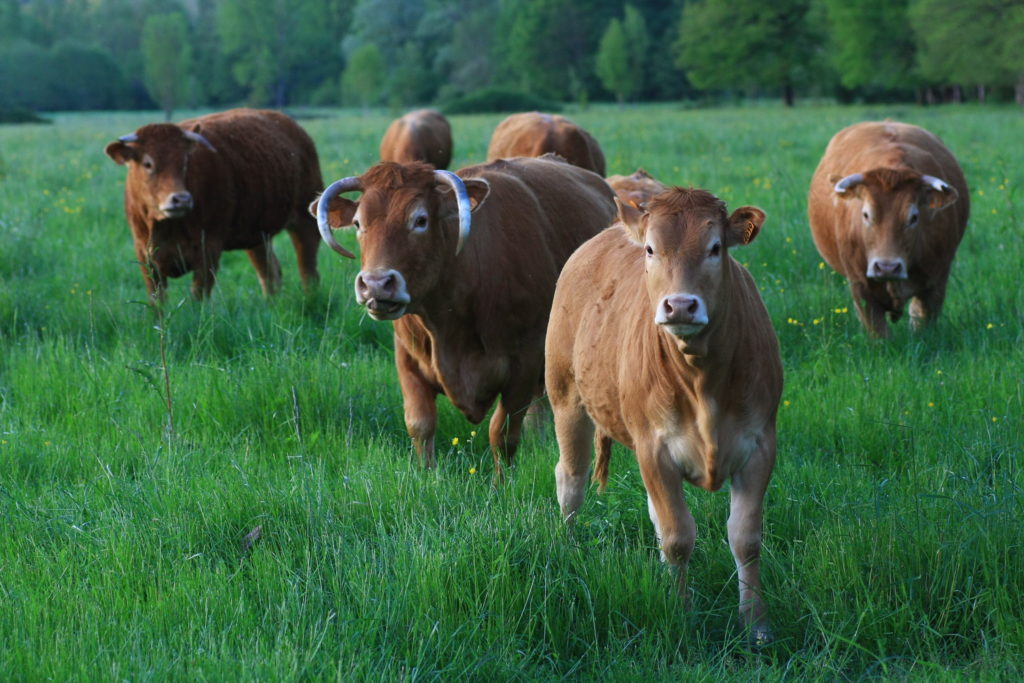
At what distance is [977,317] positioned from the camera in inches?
277

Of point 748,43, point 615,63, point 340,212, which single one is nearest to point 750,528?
point 340,212

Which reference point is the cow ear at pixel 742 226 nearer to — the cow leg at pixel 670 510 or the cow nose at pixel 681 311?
the cow nose at pixel 681 311

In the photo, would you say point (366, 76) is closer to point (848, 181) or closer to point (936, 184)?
point (848, 181)

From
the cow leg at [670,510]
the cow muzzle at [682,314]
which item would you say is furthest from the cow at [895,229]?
the cow muzzle at [682,314]

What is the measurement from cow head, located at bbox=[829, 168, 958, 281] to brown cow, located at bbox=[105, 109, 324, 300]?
163 inches

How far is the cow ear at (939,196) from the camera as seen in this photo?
6895mm

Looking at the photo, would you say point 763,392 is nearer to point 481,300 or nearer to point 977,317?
point 481,300

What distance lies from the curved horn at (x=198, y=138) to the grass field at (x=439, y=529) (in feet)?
7.28

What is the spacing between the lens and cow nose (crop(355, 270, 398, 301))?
4660 millimetres

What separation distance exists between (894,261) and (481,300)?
3045 mm

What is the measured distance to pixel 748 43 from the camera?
64.0m

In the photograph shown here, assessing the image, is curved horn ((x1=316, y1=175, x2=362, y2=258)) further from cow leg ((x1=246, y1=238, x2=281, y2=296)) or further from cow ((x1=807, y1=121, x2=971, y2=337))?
cow leg ((x1=246, y1=238, x2=281, y2=296))

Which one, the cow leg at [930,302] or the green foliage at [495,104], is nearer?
the cow leg at [930,302]

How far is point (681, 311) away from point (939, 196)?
14.5ft
